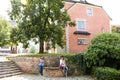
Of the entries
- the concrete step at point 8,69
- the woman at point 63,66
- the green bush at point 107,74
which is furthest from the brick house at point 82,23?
the green bush at point 107,74

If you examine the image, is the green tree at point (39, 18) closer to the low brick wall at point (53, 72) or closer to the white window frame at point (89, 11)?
the low brick wall at point (53, 72)

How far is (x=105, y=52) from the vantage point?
20.1m

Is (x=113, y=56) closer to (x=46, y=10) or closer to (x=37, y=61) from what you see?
(x=37, y=61)

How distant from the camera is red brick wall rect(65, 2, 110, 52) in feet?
124

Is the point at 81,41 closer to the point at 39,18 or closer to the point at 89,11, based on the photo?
the point at 89,11

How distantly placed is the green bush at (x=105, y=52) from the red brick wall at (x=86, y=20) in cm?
1618

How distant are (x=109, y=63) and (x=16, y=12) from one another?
1202 centimetres


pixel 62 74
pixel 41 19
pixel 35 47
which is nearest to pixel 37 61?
pixel 62 74

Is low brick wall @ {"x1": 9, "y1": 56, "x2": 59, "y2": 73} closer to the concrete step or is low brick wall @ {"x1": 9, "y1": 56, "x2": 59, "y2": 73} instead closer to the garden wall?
the garden wall

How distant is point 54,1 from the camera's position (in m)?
27.4

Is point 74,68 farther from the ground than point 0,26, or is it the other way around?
point 0,26

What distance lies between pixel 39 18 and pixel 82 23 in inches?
527

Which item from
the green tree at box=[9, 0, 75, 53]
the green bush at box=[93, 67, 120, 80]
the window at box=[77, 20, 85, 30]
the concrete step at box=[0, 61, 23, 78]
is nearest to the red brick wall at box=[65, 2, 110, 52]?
the window at box=[77, 20, 85, 30]

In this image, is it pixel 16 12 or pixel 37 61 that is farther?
pixel 16 12
